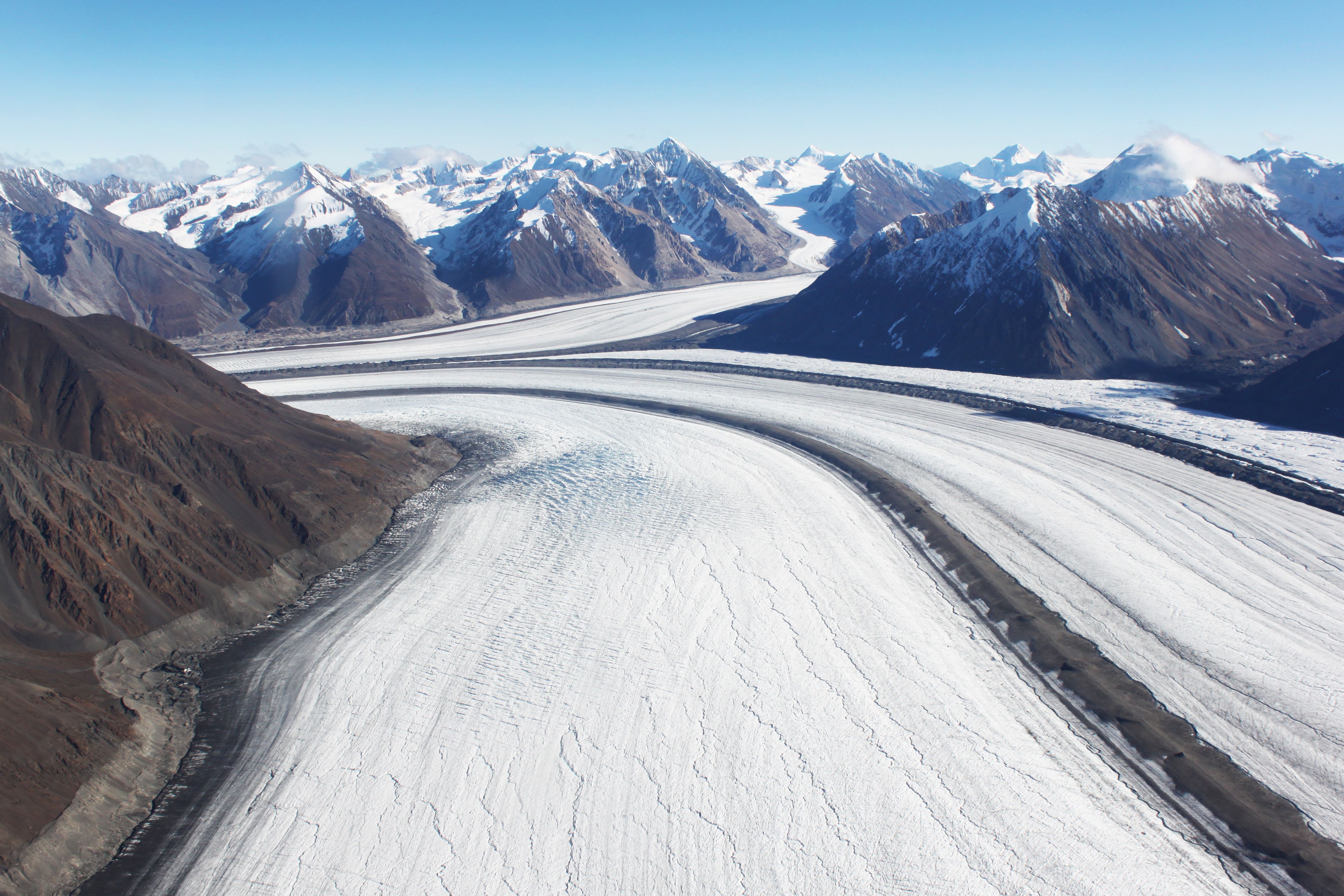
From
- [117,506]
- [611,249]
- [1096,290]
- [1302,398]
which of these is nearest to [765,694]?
[117,506]

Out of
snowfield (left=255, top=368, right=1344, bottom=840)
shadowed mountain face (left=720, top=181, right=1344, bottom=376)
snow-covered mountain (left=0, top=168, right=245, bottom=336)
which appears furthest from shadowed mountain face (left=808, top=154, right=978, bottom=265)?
snowfield (left=255, top=368, right=1344, bottom=840)

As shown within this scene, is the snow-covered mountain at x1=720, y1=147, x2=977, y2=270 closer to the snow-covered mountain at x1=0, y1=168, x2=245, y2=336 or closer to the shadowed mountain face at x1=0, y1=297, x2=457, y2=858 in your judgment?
the snow-covered mountain at x1=0, y1=168, x2=245, y2=336

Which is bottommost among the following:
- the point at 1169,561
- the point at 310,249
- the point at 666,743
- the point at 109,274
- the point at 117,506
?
the point at 666,743

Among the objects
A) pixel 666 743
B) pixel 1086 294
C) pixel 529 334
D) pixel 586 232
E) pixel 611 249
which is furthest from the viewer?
pixel 611 249

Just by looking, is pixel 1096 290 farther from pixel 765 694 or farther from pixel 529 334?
pixel 529 334

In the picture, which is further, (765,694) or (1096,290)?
(1096,290)

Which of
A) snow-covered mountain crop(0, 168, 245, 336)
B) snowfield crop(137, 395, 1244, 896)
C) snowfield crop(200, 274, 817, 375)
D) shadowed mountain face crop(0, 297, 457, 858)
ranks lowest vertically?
snowfield crop(137, 395, 1244, 896)
